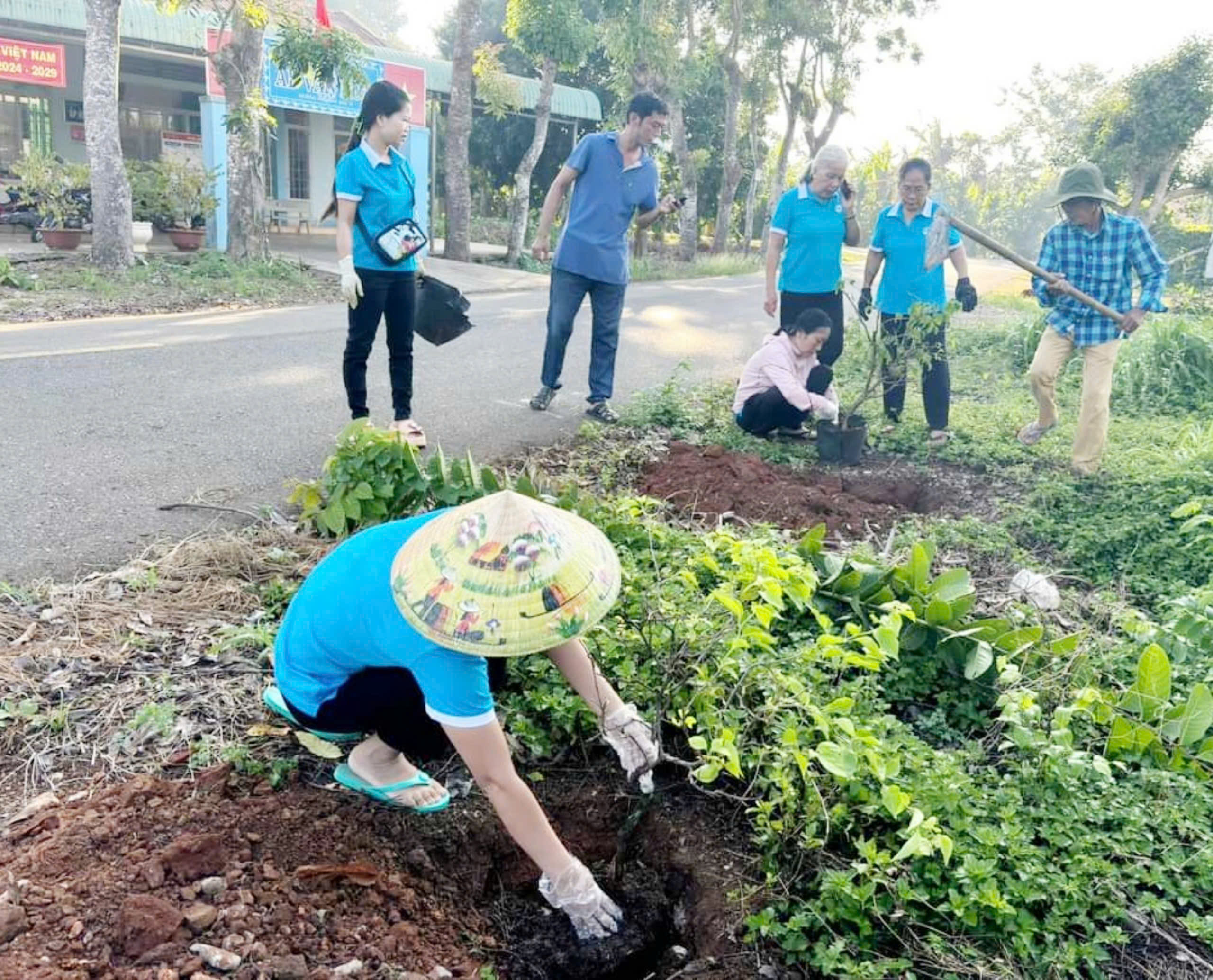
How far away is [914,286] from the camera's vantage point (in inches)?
236

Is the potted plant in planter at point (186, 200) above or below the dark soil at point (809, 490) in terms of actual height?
above

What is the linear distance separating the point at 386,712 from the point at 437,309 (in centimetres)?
352

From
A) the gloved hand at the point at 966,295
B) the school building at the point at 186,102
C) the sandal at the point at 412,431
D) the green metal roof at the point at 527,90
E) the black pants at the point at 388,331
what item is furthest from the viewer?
the green metal roof at the point at 527,90

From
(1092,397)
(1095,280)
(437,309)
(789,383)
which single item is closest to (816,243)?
(789,383)

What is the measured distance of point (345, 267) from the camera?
488cm

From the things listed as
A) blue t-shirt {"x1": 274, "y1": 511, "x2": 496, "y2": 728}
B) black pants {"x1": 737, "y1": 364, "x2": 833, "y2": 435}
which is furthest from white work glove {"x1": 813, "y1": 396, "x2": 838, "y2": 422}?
blue t-shirt {"x1": 274, "y1": 511, "x2": 496, "y2": 728}

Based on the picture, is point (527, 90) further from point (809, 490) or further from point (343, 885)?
point (343, 885)

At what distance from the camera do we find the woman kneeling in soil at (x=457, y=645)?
1853 millimetres

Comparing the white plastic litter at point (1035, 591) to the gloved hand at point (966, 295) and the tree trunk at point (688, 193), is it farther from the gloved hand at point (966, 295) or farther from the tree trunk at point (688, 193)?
the tree trunk at point (688, 193)

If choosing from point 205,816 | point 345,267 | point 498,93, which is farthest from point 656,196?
point 498,93

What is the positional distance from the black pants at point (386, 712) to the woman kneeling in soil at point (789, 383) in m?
3.53

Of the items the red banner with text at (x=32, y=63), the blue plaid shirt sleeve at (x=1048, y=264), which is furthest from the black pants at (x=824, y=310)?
the red banner with text at (x=32, y=63)

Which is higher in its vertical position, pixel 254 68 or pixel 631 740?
pixel 254 68

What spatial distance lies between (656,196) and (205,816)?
15.7 feet
